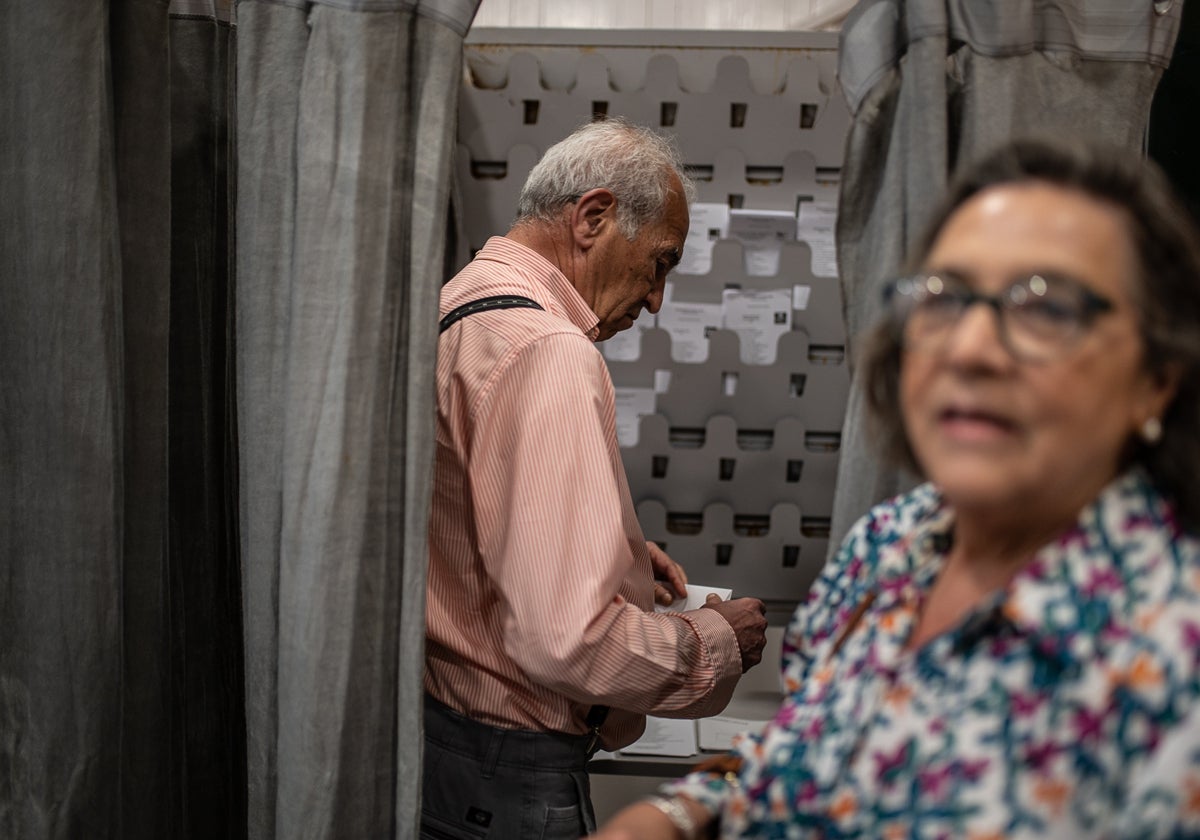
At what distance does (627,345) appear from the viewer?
7.52 feet

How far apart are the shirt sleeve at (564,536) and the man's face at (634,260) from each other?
292 millimetres

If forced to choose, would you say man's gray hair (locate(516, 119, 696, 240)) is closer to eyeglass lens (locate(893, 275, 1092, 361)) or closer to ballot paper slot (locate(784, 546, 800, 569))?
eyeglass lens (locate(893, 275, 1092, 361))

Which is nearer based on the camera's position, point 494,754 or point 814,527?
point 494,754

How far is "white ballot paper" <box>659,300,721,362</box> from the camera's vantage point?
7.50ft

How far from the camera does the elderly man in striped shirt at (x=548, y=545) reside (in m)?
1.18

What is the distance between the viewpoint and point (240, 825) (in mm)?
1580

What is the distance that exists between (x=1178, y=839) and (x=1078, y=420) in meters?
0.24

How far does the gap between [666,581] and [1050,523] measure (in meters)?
1.24

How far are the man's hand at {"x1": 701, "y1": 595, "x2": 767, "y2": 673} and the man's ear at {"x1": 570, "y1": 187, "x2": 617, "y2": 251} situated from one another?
1.83ft

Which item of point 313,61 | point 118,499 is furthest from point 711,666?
point 313,61

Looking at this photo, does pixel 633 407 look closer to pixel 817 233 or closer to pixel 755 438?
pixel 755 438

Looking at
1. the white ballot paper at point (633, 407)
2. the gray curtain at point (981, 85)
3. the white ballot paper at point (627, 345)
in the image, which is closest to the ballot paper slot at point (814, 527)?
the white ballot paper at point (633, 407)

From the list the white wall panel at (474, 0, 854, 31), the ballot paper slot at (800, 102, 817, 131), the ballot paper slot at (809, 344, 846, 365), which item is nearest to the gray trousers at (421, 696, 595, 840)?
the ballot paper slot at (809, 344, 846, 365)

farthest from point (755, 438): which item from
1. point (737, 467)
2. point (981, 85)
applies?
point (981, 85)
